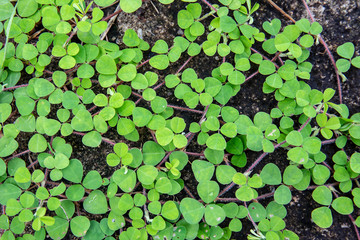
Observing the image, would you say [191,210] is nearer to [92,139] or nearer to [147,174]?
[147,174]

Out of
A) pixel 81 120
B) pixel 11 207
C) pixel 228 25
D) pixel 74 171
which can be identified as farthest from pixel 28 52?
pixel 228 25

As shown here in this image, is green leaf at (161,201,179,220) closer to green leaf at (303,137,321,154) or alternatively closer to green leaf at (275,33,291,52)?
green leaf at (303,137,321,154)

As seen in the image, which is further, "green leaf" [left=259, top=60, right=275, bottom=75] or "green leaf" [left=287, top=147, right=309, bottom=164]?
"green leaf" [left=259, top=60, right=275, bottom=75]

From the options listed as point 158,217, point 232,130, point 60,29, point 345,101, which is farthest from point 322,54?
point 60,29

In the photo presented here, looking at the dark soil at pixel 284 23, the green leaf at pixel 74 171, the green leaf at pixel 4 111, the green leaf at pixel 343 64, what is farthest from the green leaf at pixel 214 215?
the green leaf at pixel 4 111

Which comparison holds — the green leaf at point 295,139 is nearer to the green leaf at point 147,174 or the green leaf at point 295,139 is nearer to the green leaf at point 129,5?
the green leaf at point 147,174

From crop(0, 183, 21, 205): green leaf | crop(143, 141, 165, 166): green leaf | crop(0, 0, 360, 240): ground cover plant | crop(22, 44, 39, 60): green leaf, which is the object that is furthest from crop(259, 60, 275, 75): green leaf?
crop(0, 183, 21, 205): green leaf
